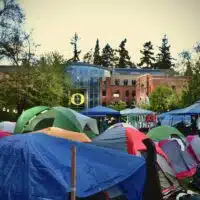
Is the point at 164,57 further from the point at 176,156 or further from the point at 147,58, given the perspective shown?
the point at 176,156

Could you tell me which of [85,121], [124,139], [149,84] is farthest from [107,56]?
[124,139]

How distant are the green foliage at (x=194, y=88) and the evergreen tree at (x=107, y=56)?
264ft

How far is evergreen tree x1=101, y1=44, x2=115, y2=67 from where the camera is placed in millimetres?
127062

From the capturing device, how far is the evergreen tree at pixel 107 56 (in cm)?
12706

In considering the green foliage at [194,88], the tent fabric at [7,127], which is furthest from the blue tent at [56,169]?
the green foliage at [194,88]

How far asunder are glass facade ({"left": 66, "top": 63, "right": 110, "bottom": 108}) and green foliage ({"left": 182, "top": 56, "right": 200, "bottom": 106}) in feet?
152

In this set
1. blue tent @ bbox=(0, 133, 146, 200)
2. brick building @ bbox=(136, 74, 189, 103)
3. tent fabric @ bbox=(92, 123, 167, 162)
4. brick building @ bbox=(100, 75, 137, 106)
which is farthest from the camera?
brick building @ bbox=(100, 75, 137, 106)

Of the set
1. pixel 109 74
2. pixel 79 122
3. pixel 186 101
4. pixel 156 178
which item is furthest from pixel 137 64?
pixel 156 178

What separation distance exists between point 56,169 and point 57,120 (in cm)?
1176

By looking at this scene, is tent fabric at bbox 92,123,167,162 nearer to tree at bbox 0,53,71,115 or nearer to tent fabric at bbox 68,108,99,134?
tent fabric at bbox 68,108,99,134

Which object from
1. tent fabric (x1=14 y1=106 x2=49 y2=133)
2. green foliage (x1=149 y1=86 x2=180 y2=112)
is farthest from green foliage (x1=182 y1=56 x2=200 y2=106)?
tent fabric (x1=14 y1=106 x2=49 y2=133)

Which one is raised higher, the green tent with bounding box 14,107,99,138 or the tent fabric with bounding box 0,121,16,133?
the green tent with bounding box 14,107,99,138

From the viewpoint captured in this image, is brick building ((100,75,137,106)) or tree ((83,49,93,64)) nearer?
brick building ((100,75,137,106))

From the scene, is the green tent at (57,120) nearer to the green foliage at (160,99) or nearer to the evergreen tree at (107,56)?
the green foliage at (160,99)
